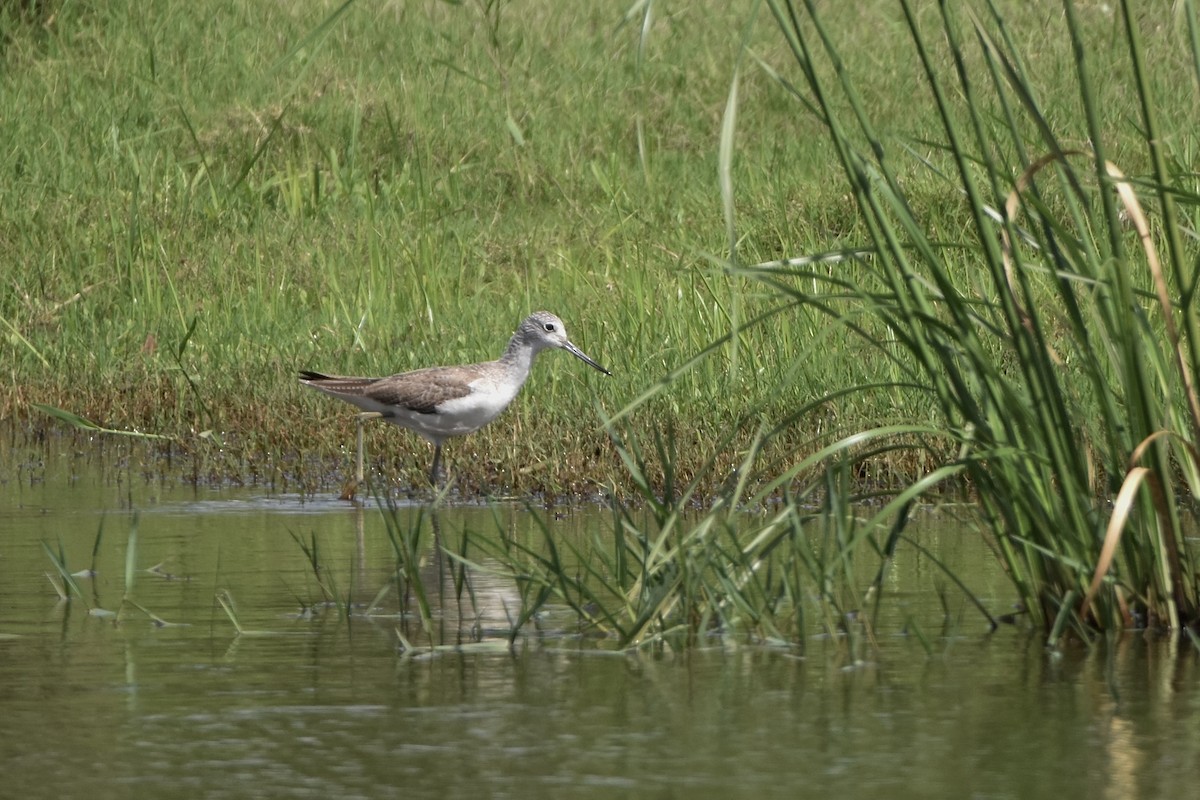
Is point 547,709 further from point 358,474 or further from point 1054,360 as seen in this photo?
point 358,474

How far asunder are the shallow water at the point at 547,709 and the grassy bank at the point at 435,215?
0.86 metres

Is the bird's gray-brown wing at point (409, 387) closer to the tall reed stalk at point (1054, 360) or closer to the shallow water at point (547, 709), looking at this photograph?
the shallow water at point (547, 709)

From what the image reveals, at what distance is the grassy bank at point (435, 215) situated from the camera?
370 inches

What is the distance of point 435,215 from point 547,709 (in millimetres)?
9377

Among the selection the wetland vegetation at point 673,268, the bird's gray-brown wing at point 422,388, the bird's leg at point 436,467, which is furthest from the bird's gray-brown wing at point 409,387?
the wetland vegetation at point 673,268

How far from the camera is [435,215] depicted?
13.7m

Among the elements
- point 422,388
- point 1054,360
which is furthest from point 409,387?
point 1054,360

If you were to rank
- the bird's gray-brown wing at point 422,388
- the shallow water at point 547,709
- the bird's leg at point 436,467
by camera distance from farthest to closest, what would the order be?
the bird's gray-brown wing at point 422,388
the bird's leg at point 436,467
the shallow water at point 547,709

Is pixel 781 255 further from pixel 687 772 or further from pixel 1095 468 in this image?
pixel 687 772

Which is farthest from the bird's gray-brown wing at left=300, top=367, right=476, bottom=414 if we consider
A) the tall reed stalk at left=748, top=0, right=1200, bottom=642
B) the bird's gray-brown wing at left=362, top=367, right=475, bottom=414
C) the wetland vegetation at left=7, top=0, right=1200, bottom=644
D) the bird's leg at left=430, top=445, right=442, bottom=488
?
the tall reed stalk at left=748, top=0, right=1200, bottom=642

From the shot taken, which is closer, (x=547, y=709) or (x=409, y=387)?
(x=547, y=709)

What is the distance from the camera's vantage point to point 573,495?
8.45 metres

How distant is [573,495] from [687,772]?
4.47m

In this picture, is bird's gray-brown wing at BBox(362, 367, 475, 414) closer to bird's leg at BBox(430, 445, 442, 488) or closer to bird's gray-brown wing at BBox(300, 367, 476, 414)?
bird's gray-brown wing at BBox(300, 367, 476, 414)
